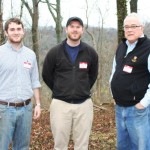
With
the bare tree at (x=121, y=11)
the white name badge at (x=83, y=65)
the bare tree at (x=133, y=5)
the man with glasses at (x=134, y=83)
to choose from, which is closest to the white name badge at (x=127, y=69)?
the man with glasses at (x=134, y=83)

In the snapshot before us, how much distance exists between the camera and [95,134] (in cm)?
783

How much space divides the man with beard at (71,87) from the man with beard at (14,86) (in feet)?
1.56

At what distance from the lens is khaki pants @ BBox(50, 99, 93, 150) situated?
195 inches

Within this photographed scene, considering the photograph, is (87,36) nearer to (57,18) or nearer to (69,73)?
(57,18)

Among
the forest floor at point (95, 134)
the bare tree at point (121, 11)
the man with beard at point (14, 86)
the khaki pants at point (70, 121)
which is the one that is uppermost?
the bare tree at point (121, 11)

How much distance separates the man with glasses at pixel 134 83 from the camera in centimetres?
444

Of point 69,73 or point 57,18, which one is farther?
point 57,18

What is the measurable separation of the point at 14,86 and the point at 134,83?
5.36 ft

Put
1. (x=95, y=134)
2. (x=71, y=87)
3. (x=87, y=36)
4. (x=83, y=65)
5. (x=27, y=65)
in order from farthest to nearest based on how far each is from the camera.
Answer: (x=87, y=36) < (x=95, y=134) < (x=83, y=65) < (x=71, y=87) < (x=27, y=65)

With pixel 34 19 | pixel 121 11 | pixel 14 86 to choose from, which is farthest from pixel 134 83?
pixel 34 19

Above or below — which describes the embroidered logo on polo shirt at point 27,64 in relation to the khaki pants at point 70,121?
above

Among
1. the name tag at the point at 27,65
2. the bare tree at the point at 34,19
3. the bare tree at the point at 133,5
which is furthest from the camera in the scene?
the bare tree at the point at 34,19

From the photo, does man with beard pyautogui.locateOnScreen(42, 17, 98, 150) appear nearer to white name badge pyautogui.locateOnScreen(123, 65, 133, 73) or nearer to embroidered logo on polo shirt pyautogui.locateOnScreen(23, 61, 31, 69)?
embroidered logo on polo shirt pyautogui.locateOnScreen(23, 61, 31, 69)

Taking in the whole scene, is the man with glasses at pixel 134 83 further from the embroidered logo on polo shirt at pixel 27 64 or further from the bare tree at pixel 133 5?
the bare tree at pixel 133 5
